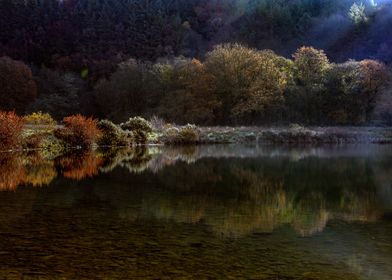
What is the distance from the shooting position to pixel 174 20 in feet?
332

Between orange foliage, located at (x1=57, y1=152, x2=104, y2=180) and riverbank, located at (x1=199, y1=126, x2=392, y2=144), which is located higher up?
riverbank, located at (x1=199, y1=126, x2=392, y2=144)

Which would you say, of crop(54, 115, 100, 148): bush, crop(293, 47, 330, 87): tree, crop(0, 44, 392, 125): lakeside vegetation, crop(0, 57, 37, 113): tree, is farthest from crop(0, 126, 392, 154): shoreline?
crop(0, 57, 37, 113): tree

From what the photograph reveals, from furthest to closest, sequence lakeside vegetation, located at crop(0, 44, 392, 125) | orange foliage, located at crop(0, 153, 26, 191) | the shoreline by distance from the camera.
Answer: lakeside vegetation, located at crop(0, 44, 392, 125), the shoreline, orange foliage, located at crop(0, 153, 26, 191)

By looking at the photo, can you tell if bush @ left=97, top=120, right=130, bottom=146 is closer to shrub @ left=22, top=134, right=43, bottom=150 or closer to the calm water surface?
shrub @ left=22, top=134, right=43, bottom=150

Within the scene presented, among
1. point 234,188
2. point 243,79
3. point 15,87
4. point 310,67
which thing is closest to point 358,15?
point 310,67

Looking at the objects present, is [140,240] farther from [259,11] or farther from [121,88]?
[259,11]

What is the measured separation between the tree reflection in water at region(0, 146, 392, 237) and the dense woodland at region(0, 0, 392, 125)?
3163 centimetres

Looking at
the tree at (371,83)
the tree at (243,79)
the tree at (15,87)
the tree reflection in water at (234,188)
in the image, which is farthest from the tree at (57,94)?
the tree reflection in water at (234,188)

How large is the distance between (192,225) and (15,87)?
68387 millimetres

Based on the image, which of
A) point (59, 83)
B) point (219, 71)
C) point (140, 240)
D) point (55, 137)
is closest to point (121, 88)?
point (59, 83)

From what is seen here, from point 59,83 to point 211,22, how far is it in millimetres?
39768

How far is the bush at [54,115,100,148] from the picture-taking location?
34.8 meters

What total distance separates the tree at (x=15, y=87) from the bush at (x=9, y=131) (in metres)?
43.4

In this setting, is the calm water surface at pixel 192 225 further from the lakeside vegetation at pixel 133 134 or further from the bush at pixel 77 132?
the bush at pixel 77 132
